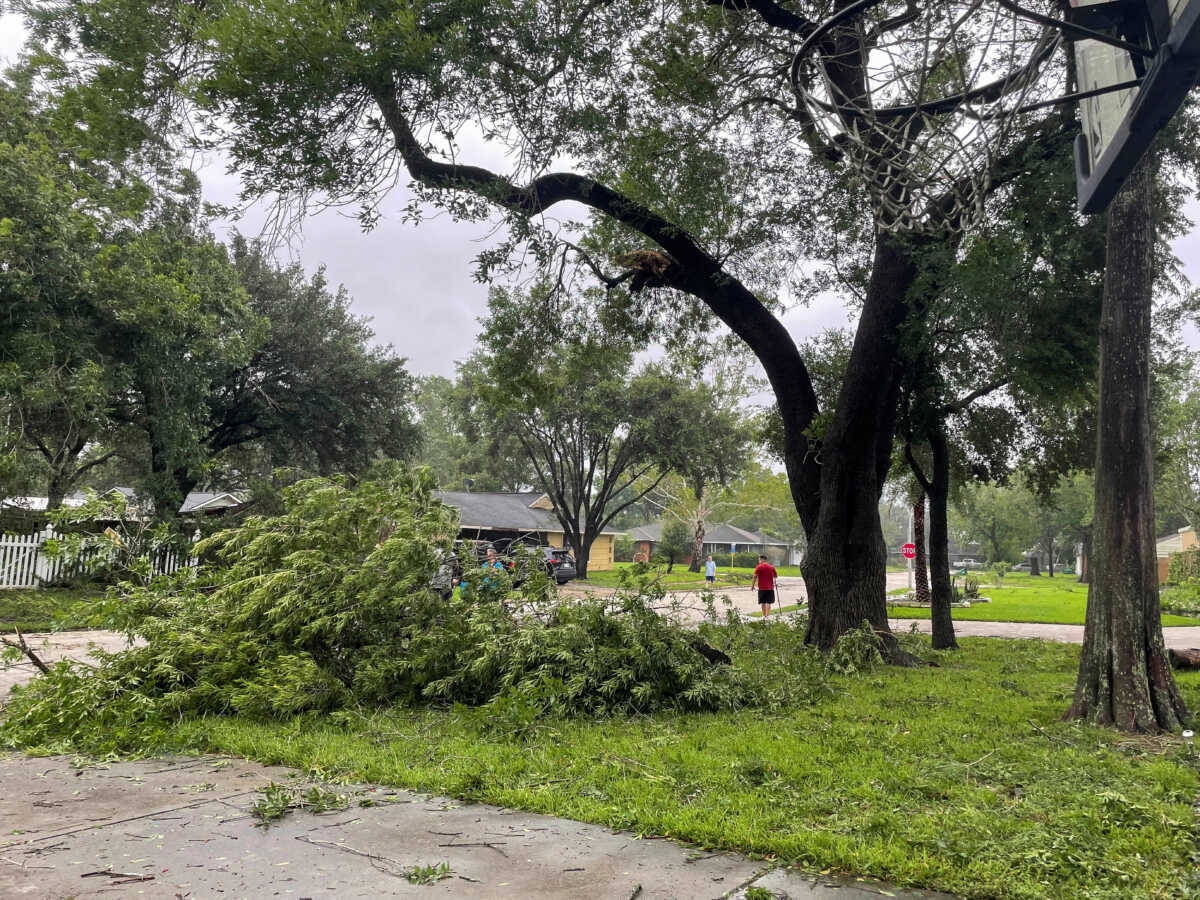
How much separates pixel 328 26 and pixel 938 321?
7717 millimetres

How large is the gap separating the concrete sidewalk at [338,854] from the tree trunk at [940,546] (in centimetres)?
992

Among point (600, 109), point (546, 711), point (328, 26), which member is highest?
point (600, 109)

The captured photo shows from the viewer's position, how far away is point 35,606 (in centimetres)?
1381

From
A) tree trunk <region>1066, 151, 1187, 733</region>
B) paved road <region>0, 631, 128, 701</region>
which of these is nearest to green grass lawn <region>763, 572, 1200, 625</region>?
tree trunk <region>1066, 151, 1187, 733</region>

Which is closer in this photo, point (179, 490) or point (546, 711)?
point (546, 711)

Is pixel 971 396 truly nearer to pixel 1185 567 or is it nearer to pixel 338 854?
pixel 338 854

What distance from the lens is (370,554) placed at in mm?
7406

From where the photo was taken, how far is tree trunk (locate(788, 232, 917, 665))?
33.5ft

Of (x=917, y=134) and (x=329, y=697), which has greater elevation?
(x=917, y=134)

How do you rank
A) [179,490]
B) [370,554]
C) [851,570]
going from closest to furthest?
[370,554] → [851,570] → [179,490]

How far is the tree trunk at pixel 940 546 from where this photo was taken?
12.2 m

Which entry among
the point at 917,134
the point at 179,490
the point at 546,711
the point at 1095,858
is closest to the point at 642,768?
the point at 546,711

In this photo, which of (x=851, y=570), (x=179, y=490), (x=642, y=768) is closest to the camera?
(x=642, y=768)

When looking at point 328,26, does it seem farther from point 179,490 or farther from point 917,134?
point 179,490
